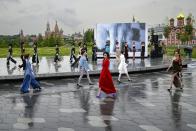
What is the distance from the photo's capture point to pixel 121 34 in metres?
35.2

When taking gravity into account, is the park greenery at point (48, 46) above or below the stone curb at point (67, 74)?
above

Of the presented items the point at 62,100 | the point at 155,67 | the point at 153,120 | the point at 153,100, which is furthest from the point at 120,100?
the point at 155,67

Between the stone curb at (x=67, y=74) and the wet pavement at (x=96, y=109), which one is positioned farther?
the stone curb at (x=67, y=74)

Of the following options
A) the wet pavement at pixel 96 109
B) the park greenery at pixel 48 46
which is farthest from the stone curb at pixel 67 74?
the park greenery at pixel 48 46

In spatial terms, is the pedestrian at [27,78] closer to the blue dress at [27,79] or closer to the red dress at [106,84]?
the blue dress at [27,79]

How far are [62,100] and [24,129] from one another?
4.37 m

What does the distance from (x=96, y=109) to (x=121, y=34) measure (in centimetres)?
2395

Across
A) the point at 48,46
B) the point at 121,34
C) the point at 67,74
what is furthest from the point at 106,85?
the point at 48,46

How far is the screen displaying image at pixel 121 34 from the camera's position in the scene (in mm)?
34969

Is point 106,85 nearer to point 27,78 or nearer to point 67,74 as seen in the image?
point 27,78

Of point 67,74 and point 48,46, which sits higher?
point 48,46

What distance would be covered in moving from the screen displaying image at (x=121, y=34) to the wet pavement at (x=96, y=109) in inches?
707

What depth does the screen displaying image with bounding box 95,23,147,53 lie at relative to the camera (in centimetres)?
→ 3497

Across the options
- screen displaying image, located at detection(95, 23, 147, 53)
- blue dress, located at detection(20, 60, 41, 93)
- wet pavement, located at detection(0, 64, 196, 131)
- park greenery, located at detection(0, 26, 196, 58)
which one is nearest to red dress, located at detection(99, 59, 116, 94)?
wet pavement, located at detection(0, 64, 196, 131)
